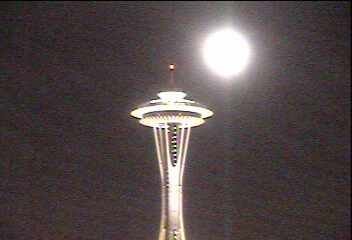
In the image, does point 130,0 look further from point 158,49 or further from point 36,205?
point 36,205

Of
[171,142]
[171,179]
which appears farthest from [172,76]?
[171,179]

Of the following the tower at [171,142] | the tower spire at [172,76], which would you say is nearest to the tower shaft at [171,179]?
the tower at [171,142]

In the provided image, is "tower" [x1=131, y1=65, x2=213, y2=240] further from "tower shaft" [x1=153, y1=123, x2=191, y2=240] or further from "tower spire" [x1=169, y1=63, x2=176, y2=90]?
"tower spire" [x1=169, y1=63, x2=176, y2=90]

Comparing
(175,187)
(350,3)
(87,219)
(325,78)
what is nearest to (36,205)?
(87,219)

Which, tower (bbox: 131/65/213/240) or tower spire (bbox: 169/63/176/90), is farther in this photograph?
tower spire (bbox: 169/63/176/90)

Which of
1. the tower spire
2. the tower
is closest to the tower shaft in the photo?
the tower

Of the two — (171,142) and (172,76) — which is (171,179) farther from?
(172,76)

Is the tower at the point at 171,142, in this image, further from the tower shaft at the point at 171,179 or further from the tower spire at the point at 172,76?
the tower spire at the point at 172,76
